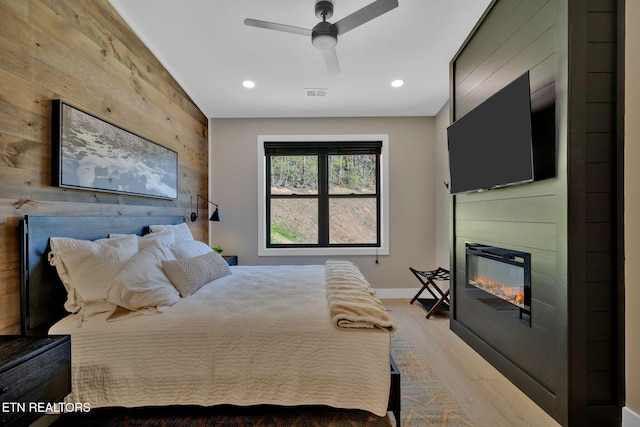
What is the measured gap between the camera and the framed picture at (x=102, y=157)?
1.69 metres

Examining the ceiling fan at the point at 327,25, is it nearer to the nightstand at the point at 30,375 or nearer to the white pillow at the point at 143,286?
the white pillow at the point at 143,286

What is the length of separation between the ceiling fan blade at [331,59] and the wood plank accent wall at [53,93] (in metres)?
1.59

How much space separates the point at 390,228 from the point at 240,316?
289 centimetres

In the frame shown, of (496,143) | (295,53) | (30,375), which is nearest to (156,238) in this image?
(30,375)

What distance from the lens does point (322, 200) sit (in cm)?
421

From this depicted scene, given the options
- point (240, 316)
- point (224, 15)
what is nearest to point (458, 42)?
point (224, 15)

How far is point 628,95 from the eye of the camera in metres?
1.47

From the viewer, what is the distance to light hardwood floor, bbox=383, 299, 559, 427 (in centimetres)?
163

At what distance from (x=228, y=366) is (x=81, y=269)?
99 cm

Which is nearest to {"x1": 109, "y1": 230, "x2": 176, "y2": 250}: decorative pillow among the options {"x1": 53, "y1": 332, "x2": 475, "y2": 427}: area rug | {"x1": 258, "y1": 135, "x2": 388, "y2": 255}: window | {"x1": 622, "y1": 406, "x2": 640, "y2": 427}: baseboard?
{"x1": 53, "y1": 332, "x2": 475, "y2": 427}: area rug

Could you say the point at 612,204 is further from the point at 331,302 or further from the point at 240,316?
the point at 240,316

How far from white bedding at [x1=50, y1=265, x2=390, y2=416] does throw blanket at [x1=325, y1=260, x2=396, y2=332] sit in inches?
1.7

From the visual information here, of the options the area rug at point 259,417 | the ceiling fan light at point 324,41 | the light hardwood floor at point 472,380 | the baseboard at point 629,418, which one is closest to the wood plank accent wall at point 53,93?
the area rug at point 259,417

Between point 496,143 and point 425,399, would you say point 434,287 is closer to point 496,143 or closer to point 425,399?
point 425,399
